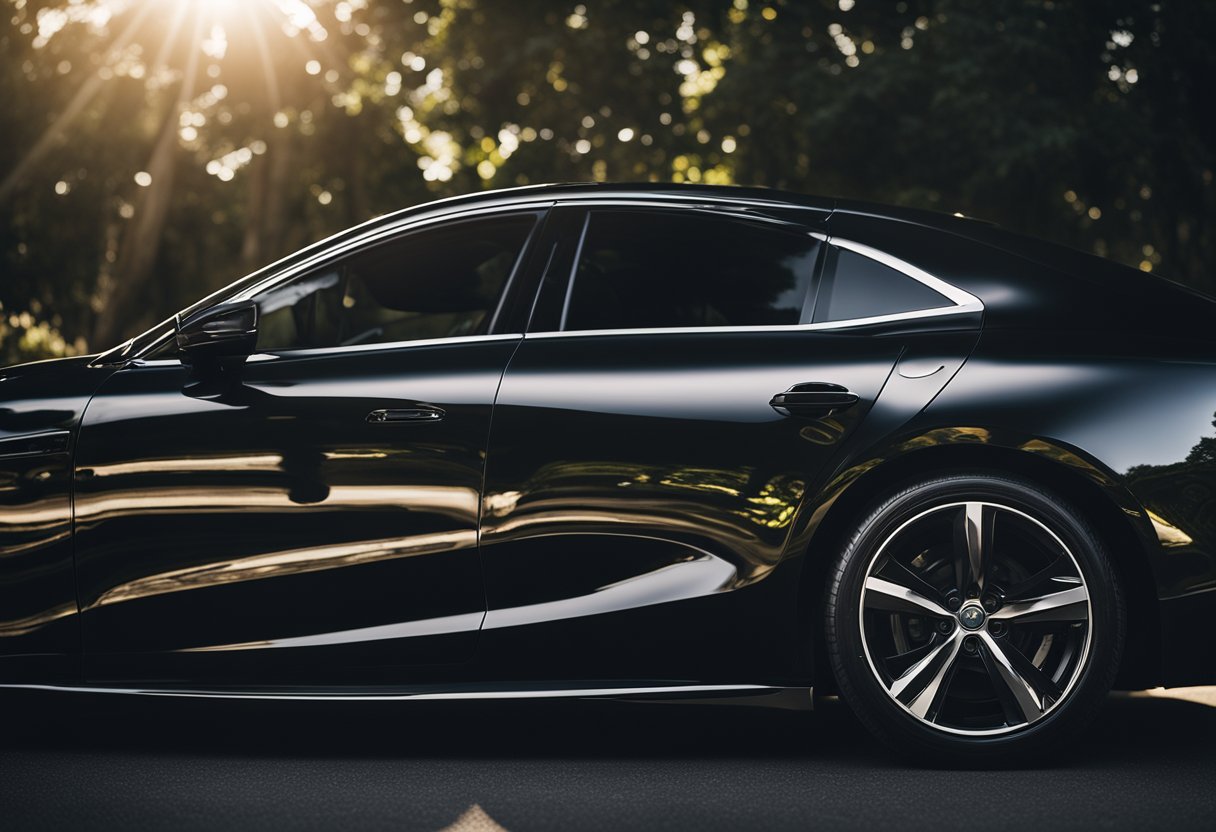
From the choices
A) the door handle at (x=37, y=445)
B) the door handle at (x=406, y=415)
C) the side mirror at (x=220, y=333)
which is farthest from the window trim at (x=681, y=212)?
the door handle at (x=37, y=445)

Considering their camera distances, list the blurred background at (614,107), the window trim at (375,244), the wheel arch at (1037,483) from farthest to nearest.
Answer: the blurred background at (614,107) < the window trim at (375,244) < the wheel arch at (1037,483)

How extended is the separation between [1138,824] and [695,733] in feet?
4.93

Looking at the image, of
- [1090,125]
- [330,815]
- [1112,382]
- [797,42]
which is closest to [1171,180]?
[1090,125]

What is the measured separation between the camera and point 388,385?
4191mm

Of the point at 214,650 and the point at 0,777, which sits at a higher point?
the point at 214,650

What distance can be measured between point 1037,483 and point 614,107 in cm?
1910

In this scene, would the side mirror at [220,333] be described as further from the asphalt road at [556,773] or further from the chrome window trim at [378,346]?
the asphalt road at [556,773]

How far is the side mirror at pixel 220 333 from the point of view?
420cm

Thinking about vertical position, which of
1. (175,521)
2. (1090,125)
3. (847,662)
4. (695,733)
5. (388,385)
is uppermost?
(1090,125)

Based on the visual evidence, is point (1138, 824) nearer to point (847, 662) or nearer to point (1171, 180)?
point (847, 662)

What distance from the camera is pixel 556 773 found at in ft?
13.4

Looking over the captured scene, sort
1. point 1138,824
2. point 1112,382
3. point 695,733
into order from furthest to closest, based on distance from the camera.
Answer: point 695,733 < point 1112,382 < point 1138,824

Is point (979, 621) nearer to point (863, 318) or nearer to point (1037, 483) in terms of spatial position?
point (1037, 483)

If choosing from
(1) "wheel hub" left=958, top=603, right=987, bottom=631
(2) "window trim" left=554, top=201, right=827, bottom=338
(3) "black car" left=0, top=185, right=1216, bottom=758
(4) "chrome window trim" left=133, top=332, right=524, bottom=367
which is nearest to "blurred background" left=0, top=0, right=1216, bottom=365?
(2) "window trim" left=554, top=201, right=827, bottom=338
